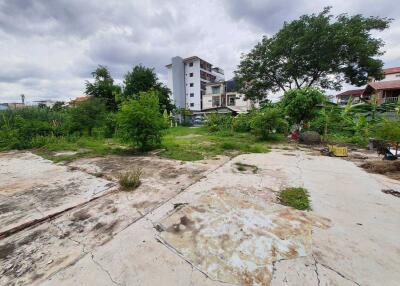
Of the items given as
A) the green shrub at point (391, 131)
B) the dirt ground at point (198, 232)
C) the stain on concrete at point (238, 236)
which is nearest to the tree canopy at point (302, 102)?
the green shrub at point (391, 131)

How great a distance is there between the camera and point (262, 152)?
7359 millimetres

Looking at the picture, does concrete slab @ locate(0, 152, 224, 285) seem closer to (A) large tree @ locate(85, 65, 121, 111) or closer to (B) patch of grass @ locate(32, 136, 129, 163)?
(B) patch of grass @ locate(32, 136, 129, 163)

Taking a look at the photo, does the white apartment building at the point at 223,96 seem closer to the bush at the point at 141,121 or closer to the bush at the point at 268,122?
the bush at the point at 268,122

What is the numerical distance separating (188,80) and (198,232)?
1507 inches

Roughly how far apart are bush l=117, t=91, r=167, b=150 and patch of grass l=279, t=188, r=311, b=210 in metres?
5.32

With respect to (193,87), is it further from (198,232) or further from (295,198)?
(198,232)

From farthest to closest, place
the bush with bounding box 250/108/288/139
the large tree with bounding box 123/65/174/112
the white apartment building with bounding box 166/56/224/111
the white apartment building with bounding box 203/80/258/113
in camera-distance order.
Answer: the white apartment building with bounding box 166/56/224/111
the white apartment building with bounding box 203/80/258/113
the large tree with bounding box 123/65/174/112
the bush with bounding box 250/108/288/139

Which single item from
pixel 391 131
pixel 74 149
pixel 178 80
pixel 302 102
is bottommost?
pixel 74 149

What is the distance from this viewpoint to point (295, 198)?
3.26m

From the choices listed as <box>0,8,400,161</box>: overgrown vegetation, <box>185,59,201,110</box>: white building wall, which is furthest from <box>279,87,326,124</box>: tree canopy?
<box>185,59,201,110</box>: white building wall

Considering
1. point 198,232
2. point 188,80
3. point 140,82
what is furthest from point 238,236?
point 188,80

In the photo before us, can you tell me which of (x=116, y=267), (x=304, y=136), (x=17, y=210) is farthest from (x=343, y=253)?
(x=304, y=136)

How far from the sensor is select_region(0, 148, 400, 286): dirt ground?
177cm

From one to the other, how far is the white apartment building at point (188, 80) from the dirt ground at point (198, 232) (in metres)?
34.8
